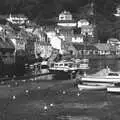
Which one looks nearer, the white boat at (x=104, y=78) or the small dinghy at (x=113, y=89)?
the small dinghy at (x=113, y=89)

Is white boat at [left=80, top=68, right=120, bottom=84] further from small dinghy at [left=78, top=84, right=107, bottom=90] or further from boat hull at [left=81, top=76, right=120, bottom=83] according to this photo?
small dinghy at [left=78, top=84, right=107, bottom=90]

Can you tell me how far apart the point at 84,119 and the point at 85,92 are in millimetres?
17783

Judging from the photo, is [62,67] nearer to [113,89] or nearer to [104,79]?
[104,79]

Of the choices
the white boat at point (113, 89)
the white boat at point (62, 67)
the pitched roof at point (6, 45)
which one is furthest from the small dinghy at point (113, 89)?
the white boat at point (62, 67)

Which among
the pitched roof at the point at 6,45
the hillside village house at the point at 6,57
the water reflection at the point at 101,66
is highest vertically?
the pitched roof at the point at 6,45

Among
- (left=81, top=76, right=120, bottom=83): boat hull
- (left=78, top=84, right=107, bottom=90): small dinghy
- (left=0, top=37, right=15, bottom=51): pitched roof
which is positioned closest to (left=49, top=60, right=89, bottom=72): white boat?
(left=0, top=37, right=15, bottom=51): pitched roof

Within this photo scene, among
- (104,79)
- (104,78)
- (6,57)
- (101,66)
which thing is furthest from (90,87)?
(101,66)

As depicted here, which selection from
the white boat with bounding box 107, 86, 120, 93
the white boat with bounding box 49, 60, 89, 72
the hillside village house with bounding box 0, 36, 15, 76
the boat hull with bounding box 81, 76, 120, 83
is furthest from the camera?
the white boat with bounding box 49, 60, 89, 72

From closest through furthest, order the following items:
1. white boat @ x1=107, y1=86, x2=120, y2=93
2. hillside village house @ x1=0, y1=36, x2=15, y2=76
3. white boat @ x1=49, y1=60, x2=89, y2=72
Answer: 1. white boat @ x1=107, y1=86, x2=120, y2=93
2. hillside village house @ x1=0, y1=36, x2=15, y2=76
3. white boat @ x1=49, y1=60, x2=89, y2=72

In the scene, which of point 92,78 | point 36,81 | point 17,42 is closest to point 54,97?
point 92,78

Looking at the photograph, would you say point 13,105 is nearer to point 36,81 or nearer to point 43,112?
point 43,112

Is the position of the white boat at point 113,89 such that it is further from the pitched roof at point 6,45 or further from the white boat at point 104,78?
the pitched roof at point 6,45

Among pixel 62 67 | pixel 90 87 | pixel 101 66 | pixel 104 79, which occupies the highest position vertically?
pixel 62 67

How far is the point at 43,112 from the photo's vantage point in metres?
41.1
